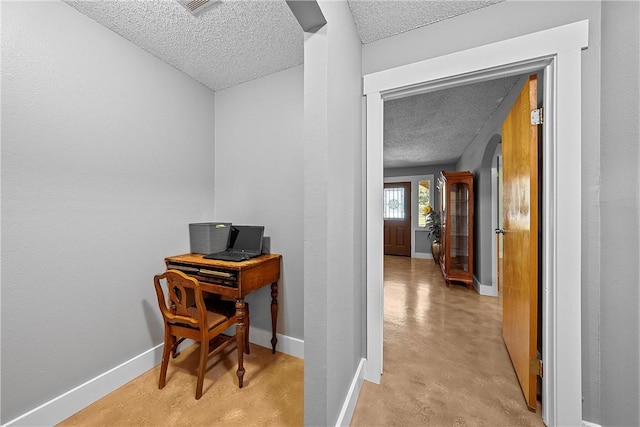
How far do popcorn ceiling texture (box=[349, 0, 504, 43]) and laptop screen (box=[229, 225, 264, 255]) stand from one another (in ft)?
5.38

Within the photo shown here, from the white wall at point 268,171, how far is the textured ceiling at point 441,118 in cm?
135

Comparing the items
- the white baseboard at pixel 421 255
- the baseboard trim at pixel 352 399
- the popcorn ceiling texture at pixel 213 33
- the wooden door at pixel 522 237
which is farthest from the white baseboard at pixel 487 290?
the popcorn ceiling texture at pixel 213 33

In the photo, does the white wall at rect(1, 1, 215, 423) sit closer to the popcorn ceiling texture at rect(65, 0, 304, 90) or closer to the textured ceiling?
the popcorn ceiling texture at rect(65, 0, 304, 90)

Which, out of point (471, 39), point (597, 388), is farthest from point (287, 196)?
point (597, 388)

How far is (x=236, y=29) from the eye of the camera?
1622mm

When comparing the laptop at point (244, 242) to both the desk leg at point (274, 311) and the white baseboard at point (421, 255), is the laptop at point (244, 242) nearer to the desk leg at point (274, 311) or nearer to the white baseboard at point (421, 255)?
the desk leg at point (274, 311)

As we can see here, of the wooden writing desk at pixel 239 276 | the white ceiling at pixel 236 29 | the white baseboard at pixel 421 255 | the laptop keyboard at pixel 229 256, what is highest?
the white ceiling at pixel 236 29

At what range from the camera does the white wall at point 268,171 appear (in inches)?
80.8

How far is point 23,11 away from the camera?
1277 mm

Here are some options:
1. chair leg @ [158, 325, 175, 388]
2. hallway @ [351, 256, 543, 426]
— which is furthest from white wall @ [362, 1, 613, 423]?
chair leg @ [158, 325, 175, 388]

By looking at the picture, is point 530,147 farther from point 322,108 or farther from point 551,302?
point 322,108

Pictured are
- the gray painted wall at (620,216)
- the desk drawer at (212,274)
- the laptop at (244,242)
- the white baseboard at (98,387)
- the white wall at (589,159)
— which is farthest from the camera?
the laptop at (244,242)

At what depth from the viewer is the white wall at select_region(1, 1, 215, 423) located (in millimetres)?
1270

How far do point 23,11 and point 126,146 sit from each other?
771 millimetres
